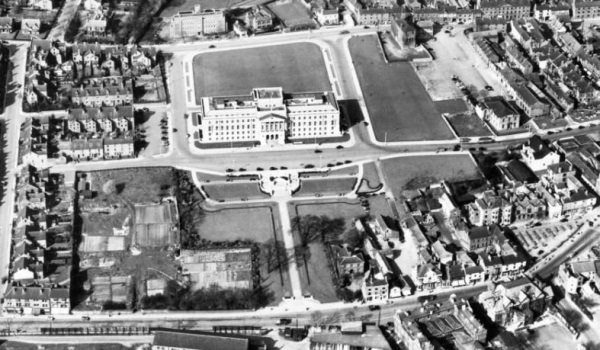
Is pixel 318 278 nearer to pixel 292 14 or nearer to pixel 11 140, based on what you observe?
pixel 11 140

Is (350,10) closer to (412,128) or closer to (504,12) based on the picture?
(504,12)

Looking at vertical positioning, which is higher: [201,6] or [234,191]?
[201,6]

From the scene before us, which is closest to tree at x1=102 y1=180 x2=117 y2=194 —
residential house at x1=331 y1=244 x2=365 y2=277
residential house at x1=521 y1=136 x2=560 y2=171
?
residential house at x1=331 y1=244 x2=365 y2=277

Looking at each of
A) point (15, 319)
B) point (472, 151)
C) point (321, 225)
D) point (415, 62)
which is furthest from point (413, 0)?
point (15, 319)

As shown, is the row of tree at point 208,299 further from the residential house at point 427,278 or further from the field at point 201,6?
the field at point 201,6

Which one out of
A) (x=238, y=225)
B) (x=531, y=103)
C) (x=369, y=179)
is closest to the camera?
(x=238, y=225)

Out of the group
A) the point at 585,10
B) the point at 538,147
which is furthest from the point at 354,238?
the point at 585,10
